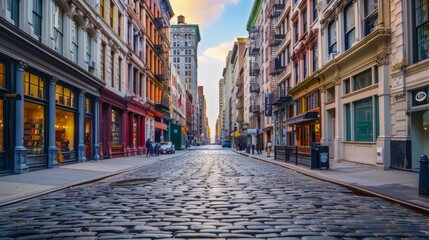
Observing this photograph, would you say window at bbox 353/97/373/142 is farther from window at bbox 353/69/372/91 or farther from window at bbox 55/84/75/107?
window at bbox 55/84/75/107

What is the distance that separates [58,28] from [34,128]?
629cm

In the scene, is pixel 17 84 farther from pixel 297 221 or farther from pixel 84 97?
pixel 297 221

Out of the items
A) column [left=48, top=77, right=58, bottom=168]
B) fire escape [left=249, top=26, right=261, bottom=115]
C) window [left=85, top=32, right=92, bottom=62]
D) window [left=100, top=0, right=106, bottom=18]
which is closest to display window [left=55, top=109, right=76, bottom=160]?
column [left=48, top=77, right=58, bottom=168]

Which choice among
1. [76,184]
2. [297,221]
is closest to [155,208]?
[297,221]

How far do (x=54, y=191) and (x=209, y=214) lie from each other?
614 centimetres

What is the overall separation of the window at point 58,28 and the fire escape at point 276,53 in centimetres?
2331

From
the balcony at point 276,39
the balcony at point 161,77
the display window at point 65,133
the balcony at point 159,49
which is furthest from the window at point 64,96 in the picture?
the balcony at point 159,49

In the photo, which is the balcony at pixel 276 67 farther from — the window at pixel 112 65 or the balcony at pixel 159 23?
the window at pixel 112 65

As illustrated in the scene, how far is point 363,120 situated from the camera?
2059 centimetres

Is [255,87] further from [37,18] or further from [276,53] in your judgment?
[37,18]

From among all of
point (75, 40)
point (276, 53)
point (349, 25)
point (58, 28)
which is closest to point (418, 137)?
point (349, 25)

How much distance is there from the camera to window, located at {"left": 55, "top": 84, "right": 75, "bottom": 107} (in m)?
20.5

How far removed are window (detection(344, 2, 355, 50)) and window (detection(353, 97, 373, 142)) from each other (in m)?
3.84

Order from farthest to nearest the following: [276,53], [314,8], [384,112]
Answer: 1. [276,53]
2. [314,8]
3. [384,112]
